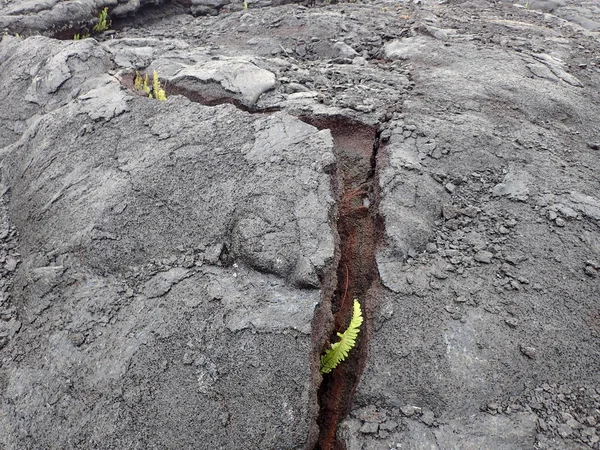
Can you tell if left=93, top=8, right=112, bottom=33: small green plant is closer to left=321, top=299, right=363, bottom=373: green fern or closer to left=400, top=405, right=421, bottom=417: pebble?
left=321, top=299, right=363, bottom=373: green fern

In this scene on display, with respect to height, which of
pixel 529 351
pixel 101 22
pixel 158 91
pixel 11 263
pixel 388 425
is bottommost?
pixel 11 263

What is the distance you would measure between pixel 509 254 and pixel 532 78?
296cm

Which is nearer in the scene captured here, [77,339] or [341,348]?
[341,348]

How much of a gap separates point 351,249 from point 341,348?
1008 mm

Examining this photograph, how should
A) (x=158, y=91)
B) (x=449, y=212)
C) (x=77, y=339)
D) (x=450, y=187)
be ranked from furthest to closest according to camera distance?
(x=158, y=91) → (x=450, y=187) → (x=449, y=212) → (x=77, y=339)

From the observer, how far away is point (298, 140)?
4.43 m

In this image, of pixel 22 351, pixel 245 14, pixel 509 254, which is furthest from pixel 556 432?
pixel 245 14

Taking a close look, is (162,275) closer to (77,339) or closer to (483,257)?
(77,339)

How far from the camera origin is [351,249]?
4.05 metres

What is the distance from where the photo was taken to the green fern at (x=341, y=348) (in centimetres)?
333

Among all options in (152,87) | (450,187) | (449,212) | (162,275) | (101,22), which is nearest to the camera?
(162,275)

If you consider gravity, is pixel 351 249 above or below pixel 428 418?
above

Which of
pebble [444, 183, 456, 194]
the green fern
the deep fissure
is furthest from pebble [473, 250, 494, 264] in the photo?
the green fern

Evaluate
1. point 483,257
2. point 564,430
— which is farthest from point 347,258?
point 564,430
